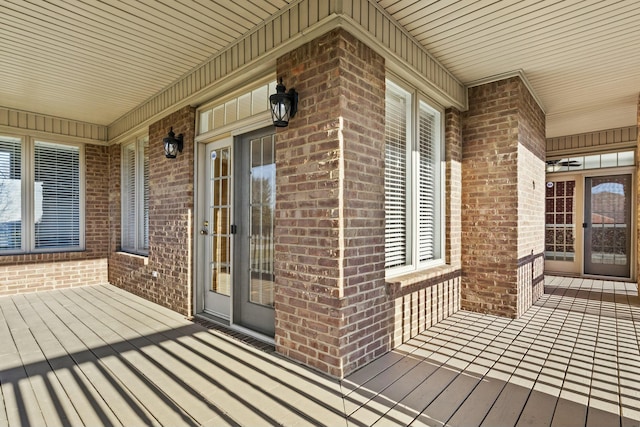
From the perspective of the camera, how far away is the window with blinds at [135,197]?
18.7ft

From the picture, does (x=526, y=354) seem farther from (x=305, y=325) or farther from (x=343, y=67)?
(x=343, y=67)

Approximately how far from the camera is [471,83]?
4.41 meters

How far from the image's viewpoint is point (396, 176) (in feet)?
12.0

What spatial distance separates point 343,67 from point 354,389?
7.71ft

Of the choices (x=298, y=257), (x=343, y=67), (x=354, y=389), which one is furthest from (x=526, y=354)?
(x=343, y=67)

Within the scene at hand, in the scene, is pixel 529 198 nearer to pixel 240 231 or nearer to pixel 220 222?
pixel 240 231

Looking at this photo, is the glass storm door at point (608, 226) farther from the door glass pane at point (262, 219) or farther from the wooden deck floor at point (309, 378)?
the door glass pane at point (262, 219)

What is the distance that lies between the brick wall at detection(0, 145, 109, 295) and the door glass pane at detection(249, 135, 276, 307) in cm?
428

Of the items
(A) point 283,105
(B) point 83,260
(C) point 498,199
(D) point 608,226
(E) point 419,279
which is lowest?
(B) point 83,260

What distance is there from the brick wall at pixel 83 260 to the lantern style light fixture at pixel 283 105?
5160 millimetres

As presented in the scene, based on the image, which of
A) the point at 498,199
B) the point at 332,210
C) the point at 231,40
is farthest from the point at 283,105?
the point at 498,199

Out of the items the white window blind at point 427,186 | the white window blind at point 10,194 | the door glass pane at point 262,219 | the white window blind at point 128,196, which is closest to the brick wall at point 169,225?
the white window blind at point 128,196

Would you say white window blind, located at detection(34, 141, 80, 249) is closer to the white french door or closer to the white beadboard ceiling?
the white beadboard ceiling

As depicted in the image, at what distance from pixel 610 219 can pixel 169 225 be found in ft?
26.9
